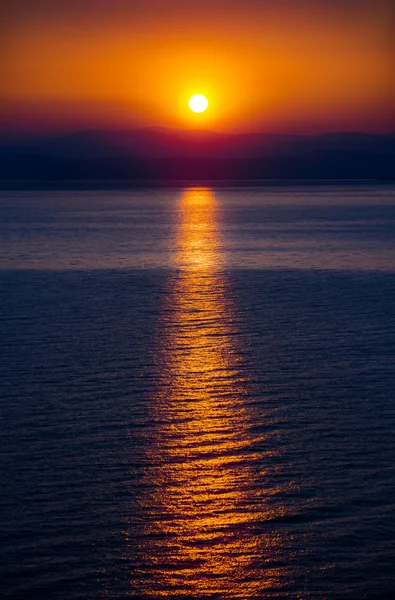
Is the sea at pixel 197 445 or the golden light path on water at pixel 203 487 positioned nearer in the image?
the golden light path on water at pixel 203 487

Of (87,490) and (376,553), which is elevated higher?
(87,490)

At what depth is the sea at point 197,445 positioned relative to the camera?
10125 millimetres

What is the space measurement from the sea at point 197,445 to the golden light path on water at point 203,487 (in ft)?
0.11

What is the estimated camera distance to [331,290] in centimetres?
3375

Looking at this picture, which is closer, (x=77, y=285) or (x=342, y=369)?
(x=342, y=369)

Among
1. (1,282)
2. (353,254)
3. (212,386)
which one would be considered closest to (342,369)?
(212,386)

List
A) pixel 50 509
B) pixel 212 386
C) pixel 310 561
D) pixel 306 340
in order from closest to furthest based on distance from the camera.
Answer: pixel 310 561
pixel 50 509
pixel 212 386
pixel 306 340

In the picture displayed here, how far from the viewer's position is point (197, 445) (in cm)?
1424

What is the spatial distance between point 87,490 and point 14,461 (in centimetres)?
168

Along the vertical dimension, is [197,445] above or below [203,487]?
A: above

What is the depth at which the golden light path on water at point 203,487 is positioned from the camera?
9.95m

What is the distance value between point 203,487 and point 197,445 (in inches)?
74.3

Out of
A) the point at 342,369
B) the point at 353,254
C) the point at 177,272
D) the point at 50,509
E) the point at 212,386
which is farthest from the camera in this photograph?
the point at 353,254

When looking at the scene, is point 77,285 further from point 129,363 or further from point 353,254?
point 353,254
